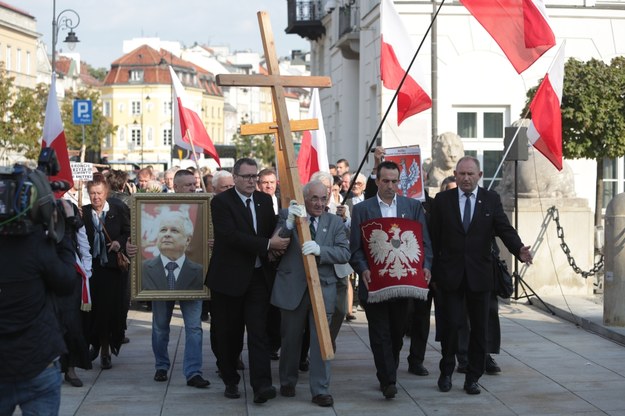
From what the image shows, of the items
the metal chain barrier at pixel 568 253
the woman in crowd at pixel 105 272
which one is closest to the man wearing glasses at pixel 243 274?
the woman in crowd at pixel 105 272

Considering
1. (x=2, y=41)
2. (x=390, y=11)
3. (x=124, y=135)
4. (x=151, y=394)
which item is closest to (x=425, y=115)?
(x=390, y=11)

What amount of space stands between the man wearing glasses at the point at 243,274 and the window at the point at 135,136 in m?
121

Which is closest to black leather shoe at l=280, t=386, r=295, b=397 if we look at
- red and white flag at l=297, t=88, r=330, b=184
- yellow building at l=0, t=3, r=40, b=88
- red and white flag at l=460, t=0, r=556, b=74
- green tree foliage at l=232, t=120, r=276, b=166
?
red and white flag at l=460, t=0, r=556, b=74

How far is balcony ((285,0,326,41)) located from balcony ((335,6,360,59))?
8454 millimetres

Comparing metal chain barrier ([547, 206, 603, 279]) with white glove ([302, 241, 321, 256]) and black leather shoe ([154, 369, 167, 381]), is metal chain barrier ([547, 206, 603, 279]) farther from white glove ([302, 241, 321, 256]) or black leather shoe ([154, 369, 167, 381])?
white glove ([302, 241, 321, 256])

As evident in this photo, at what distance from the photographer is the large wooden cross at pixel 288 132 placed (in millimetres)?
8836

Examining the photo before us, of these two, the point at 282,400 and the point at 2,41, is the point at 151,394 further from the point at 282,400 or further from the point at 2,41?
the point at 2,41

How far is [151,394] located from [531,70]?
20947 mm

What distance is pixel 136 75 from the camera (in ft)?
422

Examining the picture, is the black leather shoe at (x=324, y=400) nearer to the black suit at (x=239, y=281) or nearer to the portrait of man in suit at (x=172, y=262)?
the black suit at (x=239, y=281)

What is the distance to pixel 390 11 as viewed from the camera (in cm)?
1450

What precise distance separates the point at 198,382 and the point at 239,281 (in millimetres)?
1144

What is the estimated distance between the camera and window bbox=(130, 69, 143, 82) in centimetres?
12825

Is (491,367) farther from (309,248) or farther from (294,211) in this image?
(294,211)
